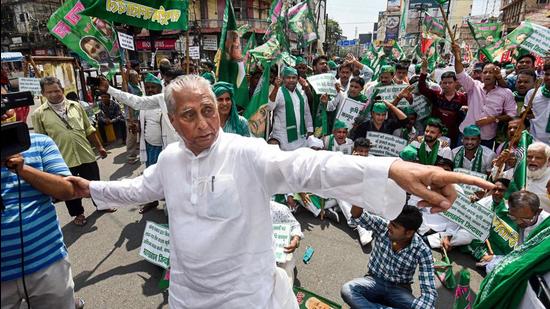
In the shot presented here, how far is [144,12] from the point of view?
3627 millimetres

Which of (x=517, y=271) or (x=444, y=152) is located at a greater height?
(x=517, y=271)

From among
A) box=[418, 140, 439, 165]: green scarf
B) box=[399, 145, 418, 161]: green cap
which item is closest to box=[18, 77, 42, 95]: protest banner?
box=[399, 145, 418, 161]: green cap

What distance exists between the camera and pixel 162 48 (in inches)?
1335

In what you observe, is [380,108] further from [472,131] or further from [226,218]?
[226,218]

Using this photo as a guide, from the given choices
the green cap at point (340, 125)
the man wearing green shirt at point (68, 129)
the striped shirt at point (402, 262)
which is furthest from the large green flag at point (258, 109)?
the striped shirt at point (402, 262)

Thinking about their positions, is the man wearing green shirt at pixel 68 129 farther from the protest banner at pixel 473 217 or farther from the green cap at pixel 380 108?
the protest banner at pixel 473 217

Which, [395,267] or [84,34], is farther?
[84,34]

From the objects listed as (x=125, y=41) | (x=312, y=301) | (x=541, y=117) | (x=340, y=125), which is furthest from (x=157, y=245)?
Answer: (x=541, y=117)

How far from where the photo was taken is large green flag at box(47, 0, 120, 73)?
15.7 ft

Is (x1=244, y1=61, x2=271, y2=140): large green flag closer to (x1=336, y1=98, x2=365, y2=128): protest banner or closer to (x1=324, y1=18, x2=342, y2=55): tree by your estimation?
(x1=336, y1=98, x2=365, y2=128): protest banner

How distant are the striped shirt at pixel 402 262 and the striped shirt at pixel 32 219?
223 cm

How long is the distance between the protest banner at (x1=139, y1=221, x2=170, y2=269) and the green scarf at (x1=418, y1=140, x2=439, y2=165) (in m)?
3.43

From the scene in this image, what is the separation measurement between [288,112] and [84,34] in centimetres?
337

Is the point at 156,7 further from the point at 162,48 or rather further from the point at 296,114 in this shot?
the point at 162,48
